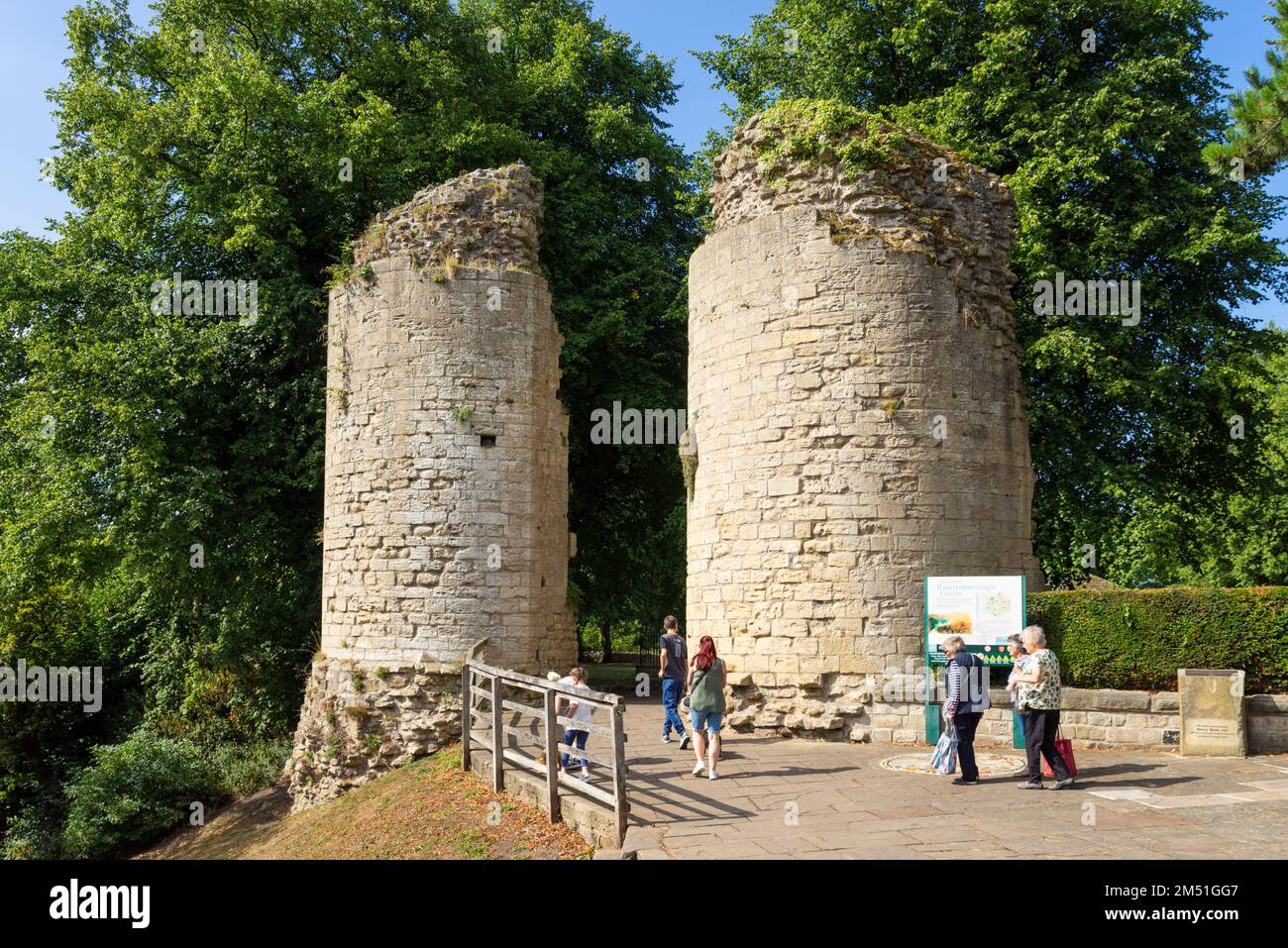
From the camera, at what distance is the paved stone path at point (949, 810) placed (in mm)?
6602

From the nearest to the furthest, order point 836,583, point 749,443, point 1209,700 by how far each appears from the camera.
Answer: point 1209,700, point 836,583, point 749,443

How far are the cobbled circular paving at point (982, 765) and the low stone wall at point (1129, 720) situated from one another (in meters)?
0.61

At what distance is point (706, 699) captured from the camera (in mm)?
9484

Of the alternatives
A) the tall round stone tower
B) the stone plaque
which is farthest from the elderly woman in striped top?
the stone plaque

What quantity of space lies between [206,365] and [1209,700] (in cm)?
1618

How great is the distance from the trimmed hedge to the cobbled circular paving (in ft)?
4.78

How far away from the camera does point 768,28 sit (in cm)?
2133

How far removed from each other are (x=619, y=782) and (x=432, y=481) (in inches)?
321

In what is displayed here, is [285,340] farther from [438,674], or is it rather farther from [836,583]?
[836,583]

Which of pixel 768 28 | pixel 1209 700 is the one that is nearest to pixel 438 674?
pixel 1209 700

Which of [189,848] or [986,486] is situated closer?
[986,486]

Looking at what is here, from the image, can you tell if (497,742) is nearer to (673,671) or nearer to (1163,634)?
(673,671)

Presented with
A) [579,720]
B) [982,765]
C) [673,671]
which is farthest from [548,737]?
[982,765]

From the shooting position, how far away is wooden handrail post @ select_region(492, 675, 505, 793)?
971 centimetres
